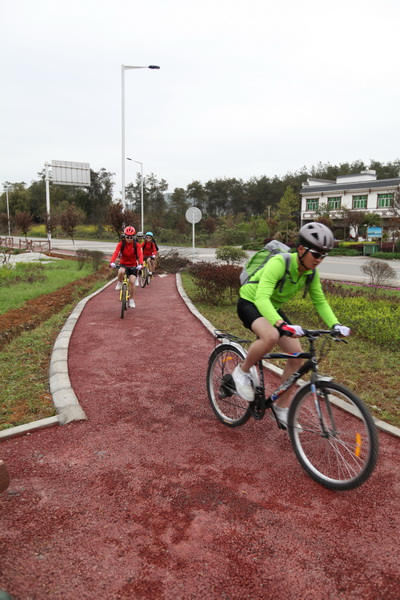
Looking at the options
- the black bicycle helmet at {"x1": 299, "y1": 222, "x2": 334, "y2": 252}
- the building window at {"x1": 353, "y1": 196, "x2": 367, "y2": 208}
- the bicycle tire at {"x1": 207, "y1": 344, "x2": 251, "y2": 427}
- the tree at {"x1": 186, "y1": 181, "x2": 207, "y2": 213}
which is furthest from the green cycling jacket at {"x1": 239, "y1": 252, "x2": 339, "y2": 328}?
the tree at {"x1": 186, "y1": 181, "x2": 207, "y2": 213}

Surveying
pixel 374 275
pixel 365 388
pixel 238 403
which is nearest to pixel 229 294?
pixel 374 275

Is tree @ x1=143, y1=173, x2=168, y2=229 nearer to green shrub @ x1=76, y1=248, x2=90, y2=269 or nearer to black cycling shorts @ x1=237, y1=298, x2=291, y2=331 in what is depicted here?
green shrub @ x1=76, y1=248, x2=90, y2=269

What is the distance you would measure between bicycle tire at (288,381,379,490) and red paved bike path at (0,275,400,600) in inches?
4.8

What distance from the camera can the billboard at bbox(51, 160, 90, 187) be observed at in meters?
42.8

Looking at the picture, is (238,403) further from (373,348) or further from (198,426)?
(373,348)

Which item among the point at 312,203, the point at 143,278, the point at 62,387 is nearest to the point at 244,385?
the point at 62,387

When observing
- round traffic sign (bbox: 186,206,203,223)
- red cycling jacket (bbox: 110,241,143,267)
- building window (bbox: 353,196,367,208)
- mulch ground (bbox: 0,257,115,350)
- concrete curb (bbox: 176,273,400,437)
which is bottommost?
mulch ground (bbox: 0,257,115,350)

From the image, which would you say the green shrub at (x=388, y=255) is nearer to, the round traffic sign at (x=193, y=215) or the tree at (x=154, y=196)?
the round traffic sign at (x=193, y=215)

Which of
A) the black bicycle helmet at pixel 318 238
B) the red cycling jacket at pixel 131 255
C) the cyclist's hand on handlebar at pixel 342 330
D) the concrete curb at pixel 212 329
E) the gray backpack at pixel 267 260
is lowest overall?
the concrete curb at pixel 212 329

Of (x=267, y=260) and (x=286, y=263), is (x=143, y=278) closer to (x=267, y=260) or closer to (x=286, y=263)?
(x=267, y=260)

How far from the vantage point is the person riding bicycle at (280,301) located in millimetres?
2963

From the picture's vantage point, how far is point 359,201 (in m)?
53.0

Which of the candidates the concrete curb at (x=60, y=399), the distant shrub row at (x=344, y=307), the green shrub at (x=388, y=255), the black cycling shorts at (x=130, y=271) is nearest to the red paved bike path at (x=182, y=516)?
the concrete curb at (x=60, y=399)

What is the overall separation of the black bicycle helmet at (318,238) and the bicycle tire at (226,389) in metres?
1.19
